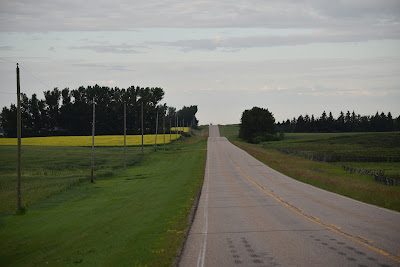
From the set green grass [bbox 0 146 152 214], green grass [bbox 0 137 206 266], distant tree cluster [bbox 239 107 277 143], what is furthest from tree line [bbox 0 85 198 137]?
green grass [bbox 0 137 206 266]

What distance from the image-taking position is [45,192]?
31.8 m

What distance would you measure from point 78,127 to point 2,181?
10332 centimetres

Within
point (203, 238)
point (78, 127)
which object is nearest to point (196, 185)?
point (203, 238)

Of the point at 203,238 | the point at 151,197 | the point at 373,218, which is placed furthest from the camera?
the point at 151,197

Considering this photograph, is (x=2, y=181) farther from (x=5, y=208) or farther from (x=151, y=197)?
(x=151, y=197)

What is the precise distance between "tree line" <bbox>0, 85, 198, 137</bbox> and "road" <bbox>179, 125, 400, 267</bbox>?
11680 centimetres

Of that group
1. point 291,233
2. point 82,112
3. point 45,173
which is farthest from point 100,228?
point 82,112

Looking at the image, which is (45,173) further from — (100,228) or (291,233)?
(291,233)

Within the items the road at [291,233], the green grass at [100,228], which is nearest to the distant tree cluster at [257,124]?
the green grass at [100,228]

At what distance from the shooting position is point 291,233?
14430 mm

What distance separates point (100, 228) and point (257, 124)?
13555cm

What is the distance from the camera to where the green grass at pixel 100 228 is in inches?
534

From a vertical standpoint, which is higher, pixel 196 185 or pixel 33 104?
pixel 33 104

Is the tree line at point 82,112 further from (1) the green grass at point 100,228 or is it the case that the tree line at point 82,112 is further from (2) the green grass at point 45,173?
(1) the green grass at point 100,228
